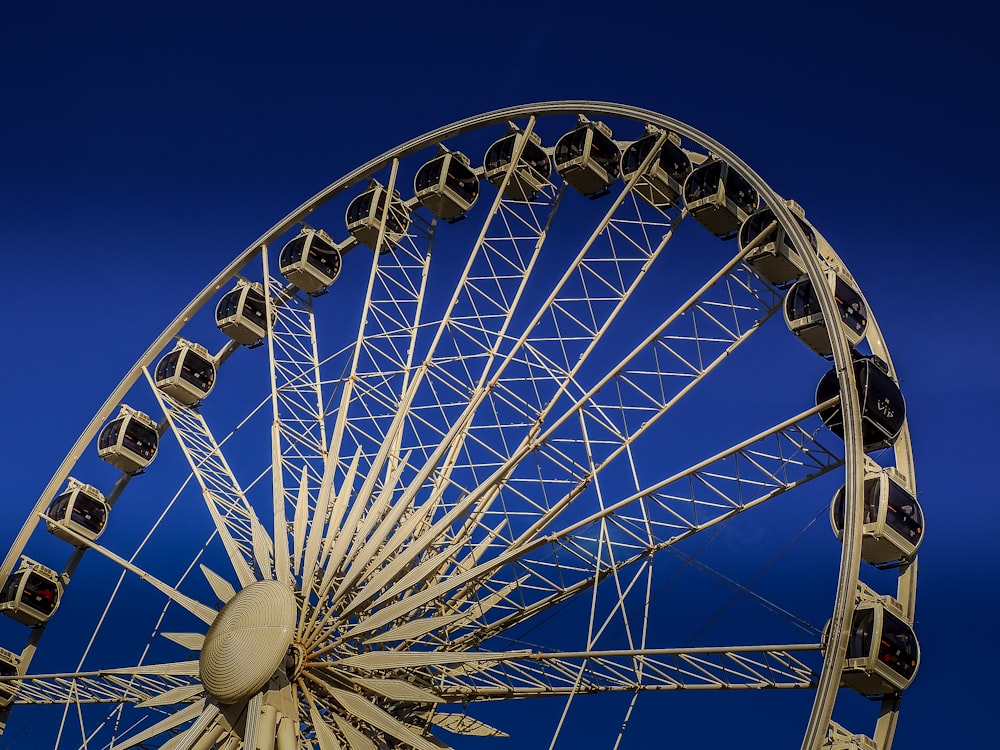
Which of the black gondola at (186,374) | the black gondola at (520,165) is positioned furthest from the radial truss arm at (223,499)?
the black gondola at (520,165)

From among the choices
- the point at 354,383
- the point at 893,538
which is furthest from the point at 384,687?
the point at 893,538

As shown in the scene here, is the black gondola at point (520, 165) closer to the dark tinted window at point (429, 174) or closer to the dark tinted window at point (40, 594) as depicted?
the dark tinted window at point (429, 174)

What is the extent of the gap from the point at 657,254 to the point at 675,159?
2.45m

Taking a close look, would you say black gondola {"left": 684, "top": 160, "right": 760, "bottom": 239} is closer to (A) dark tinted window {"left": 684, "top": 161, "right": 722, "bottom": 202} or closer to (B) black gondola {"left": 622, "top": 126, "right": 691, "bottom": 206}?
(A) dark tinted window {"left": 684, "top": 161, "right": 722, "bottom": 202}

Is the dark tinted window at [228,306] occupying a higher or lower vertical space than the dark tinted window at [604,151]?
lower

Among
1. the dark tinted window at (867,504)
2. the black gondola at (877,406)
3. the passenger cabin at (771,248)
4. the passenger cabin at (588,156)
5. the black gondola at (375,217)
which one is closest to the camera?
the dark tinted window at (867,504)

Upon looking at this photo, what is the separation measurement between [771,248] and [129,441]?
16.7 metres

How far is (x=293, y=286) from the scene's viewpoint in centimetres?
3125

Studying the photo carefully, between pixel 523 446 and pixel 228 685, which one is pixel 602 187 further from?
pixel 228 685

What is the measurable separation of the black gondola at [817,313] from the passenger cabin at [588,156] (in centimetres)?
628

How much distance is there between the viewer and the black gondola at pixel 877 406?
20688mm

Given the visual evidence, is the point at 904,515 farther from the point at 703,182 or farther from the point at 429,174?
the point at 429,174

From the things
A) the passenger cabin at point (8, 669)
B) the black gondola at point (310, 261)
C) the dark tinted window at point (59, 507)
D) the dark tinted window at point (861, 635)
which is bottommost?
the passenger cabin at point (8, 669)

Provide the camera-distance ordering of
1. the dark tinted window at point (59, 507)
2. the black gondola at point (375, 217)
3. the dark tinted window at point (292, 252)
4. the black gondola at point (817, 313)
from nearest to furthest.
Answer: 1. the black gondola at point (817, 313)
2. the black gondola at point (375, 217)
3. the dark tinted window at point (292, 252)
4. the dark tinted window at point (59, 507)
